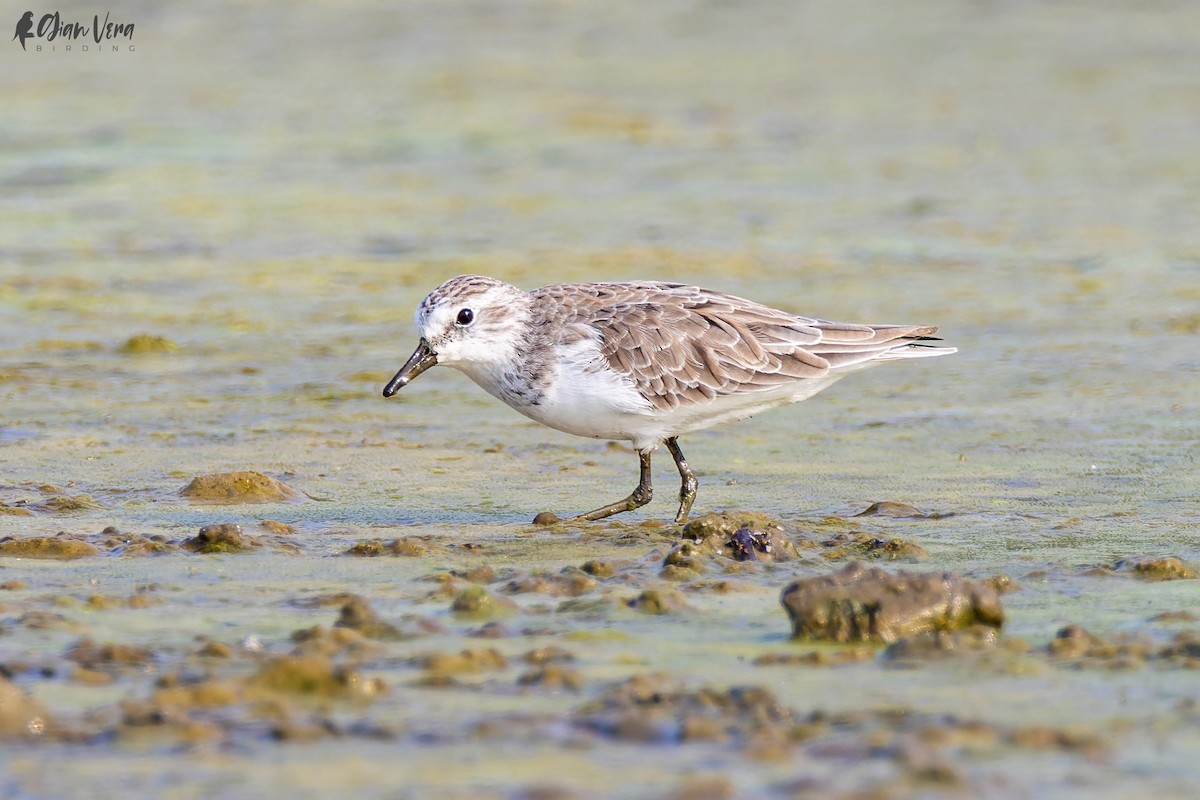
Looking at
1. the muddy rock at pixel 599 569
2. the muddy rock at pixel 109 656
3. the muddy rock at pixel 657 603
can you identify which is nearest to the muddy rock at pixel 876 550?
the muddy rock at pixel 599 569

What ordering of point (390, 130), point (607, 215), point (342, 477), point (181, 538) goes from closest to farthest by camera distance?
point (181, 538) → point (342, 477) → point (607, 215) → point (390, 130)

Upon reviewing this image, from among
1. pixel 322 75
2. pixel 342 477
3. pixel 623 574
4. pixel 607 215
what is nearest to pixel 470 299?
pixel 342 477

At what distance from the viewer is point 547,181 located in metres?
15.0

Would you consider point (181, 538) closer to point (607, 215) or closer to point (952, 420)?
point (952, 420)

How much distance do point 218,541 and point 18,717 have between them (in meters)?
1.97

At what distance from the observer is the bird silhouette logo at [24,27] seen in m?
20.7

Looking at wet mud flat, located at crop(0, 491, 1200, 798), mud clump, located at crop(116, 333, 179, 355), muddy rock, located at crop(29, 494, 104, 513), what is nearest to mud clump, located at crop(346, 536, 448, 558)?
wet mud flat, located at crop(0, 491, 1200, 798)

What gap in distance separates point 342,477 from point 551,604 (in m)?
2.55

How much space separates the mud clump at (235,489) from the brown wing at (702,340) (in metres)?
1.44

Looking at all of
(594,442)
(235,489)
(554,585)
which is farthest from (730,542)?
(594,442)

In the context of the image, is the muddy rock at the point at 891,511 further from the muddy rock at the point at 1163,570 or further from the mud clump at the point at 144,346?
the mud clump at the point at 144,346

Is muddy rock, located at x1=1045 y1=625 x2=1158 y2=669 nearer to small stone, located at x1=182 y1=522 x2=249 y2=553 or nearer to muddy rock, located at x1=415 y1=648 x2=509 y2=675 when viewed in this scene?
muddy rock, located at x1=415 y1=648 x2=509 y2=675

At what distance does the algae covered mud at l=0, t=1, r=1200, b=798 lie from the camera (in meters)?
4.33

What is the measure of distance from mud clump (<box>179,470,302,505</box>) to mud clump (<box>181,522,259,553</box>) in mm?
955
